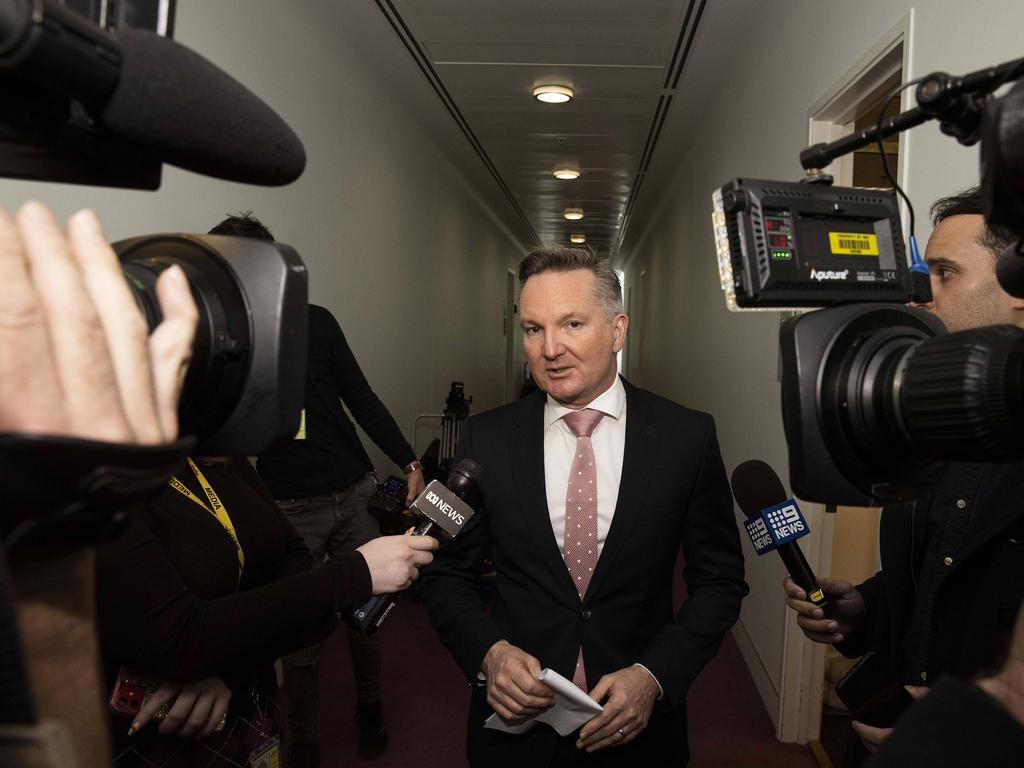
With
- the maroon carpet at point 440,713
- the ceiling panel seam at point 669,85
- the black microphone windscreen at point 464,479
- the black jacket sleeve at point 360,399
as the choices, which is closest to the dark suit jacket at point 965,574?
the black microphone windscreen at point 464,479

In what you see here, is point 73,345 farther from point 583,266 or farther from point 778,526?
point 583,266

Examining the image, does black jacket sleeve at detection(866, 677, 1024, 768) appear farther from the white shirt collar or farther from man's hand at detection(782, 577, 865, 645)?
the white shirt collar

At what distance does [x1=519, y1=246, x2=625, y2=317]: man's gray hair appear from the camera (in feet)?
5.49

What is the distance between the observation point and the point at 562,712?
136cm

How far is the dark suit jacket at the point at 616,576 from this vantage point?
4.75ft

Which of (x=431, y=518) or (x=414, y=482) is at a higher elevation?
(x=431, y=518)

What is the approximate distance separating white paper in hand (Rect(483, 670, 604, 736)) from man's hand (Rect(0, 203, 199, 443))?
3.12 feet

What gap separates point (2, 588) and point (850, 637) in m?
1.40

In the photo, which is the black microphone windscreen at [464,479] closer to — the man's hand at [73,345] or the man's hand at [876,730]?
the man's hand at [876,730]

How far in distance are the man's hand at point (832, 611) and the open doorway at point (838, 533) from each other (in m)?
0.87

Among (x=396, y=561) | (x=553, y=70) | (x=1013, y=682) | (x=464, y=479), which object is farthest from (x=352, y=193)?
(x=1013, y=682)

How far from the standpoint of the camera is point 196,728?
43.9 inches

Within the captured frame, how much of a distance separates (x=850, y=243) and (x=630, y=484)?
0.82 meters

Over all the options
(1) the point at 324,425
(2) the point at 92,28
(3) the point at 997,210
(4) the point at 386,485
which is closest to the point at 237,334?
(2) the point at 92,28
